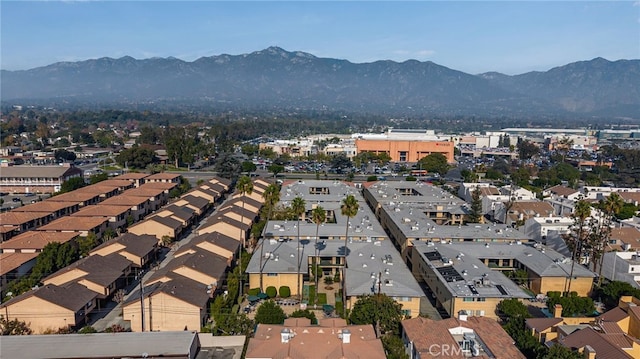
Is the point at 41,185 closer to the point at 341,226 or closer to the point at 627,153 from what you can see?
the point at 341,226

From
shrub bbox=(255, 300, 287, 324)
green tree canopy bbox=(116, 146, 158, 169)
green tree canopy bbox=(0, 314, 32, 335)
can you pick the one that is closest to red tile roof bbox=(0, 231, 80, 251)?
green tree canopy bbox=(0, 314, 32, 335)

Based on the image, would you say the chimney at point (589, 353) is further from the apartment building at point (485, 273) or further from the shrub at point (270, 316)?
the shrub at point (270, 316)

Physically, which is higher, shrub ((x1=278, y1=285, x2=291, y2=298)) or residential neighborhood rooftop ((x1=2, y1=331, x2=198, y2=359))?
residential neighborhood rooftop ((x1=2, y1=331, x2=198, y2=359))

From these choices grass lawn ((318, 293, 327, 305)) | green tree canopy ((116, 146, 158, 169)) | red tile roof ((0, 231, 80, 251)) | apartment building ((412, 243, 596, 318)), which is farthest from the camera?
green tree canopy ((116, 146, 158, 169))

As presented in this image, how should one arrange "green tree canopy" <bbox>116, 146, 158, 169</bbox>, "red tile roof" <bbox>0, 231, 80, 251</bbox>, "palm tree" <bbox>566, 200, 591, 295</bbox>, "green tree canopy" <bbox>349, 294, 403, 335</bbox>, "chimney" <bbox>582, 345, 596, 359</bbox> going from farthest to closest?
"green tree canopy" <bbox>116, 146, 158, 169</bbox> → "red tile roof" <bbox>0, 231, 80, 251</bbox> → "palm tree" <bbox>566, 200, 591, 295</bbox> → "green tree canopy" <bbox>349, 294, 403, 335</bbox> → "chimney" <bbox>582, 345, 596, 359</bbox>

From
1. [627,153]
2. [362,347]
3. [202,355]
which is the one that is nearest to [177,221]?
[202,355]

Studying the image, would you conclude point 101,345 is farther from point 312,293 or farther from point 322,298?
point 312,293

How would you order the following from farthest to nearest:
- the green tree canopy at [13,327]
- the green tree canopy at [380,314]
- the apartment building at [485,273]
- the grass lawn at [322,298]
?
the grass lawn at [322,298], the apartment building at [485,273], the green tree canopy at [380,314], the green tree canopy at [13,327]

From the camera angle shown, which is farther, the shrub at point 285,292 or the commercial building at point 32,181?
the commercial building at point 32,181

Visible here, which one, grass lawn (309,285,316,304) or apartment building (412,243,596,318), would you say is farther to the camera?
grass lawn (309,285,316,304)

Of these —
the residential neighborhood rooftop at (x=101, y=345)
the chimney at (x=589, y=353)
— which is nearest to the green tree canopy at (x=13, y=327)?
the residential neighborhood rooftop at (x=101, y=345)

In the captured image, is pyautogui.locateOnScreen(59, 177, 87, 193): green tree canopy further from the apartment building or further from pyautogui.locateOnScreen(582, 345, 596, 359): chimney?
pyautogui.locateOnScreen(582, 345, 596, 359): chimney
